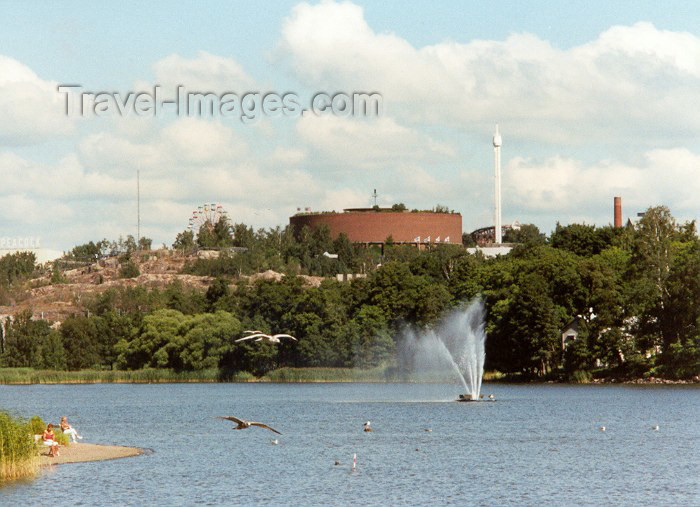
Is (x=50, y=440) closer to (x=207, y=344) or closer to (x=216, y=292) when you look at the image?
(x=207, y=344)

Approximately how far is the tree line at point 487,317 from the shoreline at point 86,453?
2774 inches

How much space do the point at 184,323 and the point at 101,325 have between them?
54.6 ft

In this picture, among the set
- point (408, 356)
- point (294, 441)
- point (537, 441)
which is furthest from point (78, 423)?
point (408, 356)

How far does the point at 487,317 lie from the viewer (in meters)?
149

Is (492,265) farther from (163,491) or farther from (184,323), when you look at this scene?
(163,491)

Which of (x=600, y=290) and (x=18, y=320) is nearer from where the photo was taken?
(x=600, y=290)

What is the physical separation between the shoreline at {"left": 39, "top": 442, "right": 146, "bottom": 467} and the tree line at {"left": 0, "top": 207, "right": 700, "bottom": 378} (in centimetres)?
7046

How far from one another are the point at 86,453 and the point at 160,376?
99.5m

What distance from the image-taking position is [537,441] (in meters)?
73.9

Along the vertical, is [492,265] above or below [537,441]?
above

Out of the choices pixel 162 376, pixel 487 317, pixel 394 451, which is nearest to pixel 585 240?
pixel 487 317

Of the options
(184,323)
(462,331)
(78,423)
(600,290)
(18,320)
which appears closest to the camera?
(78,423)

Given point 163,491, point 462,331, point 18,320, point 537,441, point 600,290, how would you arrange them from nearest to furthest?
point 163,491
point 537,441
point 600,290
point 462,331
point 18,320

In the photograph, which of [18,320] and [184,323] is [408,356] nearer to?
[184,323]
